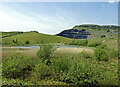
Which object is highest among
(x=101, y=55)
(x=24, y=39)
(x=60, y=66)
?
(x=24, y=39)

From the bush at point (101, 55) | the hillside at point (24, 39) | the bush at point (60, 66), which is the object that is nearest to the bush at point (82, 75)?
the bush at point (60, 66)

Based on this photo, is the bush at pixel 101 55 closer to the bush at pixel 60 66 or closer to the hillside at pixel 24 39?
the bush at pixel 60 66

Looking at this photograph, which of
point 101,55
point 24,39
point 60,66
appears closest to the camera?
point 60,66

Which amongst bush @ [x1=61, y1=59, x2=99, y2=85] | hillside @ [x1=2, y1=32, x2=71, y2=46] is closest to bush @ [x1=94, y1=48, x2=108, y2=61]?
bush @ [x1=61, y1=59, x2=99, y2=85]

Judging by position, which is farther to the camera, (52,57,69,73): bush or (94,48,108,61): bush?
(94,48,108,61): bush

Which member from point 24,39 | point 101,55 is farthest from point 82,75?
point 24,39

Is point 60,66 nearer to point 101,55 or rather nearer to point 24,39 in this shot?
point 101,55

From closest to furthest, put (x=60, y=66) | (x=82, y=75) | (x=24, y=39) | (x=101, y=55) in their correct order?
(x=82, y=75) → (x=60, y=66) → (x=101, y=55) → (x=24, y=39)

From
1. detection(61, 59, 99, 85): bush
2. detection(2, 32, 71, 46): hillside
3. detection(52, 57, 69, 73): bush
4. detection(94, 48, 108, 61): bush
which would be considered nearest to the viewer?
detection(61, 59, 99, 85): bush

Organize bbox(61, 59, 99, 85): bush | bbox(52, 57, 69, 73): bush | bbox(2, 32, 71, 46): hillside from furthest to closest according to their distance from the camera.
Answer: bbox(2, 32, 71, 46): hillside < bbox(52, 57, 69, 73): bush < bbox(61, 59, 99, 85): bush

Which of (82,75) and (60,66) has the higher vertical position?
(60,66)

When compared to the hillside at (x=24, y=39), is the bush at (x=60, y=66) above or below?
below

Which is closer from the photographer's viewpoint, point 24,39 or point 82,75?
point 82,75

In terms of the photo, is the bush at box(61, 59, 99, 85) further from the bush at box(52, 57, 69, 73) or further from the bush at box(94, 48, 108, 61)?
the bush at box(94, 48, 108, 61)
